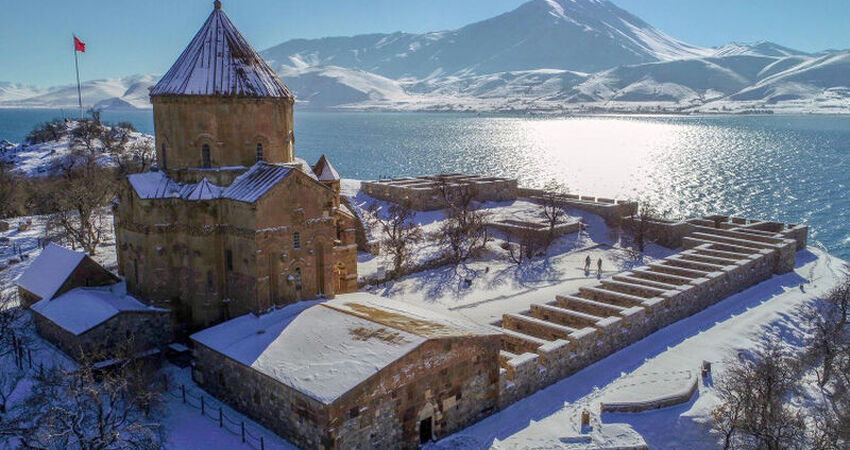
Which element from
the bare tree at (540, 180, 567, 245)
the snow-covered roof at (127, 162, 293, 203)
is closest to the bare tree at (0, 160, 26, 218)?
the snow-covered roof at (127, 162, 293, 203)

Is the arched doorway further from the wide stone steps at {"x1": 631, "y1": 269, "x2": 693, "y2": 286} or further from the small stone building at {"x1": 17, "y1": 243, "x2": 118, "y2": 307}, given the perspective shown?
the wide stone steps at {"x1": 631, "y1": 269, "x2": 693, "y2": 286}

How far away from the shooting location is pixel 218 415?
21.3 meters

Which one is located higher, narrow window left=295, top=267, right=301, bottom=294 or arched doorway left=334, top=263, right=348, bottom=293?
narrow window left=295, top=267, right=301, bottom=294

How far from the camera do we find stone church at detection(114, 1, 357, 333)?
2464 cm

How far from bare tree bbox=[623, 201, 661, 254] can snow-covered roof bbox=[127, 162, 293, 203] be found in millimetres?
32382

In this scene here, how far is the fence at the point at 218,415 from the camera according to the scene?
19.6m

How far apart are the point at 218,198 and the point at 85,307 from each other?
22.6 ft

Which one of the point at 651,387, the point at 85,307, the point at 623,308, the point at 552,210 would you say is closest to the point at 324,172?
the point at 85,307

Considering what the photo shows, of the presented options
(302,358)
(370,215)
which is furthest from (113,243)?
(302,358)

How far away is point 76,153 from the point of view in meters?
68.8

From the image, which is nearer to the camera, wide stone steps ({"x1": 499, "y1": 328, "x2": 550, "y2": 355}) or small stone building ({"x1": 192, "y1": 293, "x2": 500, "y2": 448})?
small stone building ({"x1": 192, "y1": 293, "x2": 500, "y2": 448})

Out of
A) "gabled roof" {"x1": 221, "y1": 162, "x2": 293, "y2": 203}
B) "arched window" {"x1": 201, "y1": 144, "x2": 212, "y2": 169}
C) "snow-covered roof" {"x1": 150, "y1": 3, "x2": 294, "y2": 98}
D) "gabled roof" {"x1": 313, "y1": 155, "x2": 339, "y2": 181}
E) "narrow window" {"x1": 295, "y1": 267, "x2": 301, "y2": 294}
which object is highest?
"snow-covered roof" {"x1": 150, "y1": 3, "x2": 294, "y2": 98}

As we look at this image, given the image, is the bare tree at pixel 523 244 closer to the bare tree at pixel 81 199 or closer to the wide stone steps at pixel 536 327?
the wide stone steps at pixel 536 327

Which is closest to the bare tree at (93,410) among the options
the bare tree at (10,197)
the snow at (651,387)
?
the snow at (651,387)
